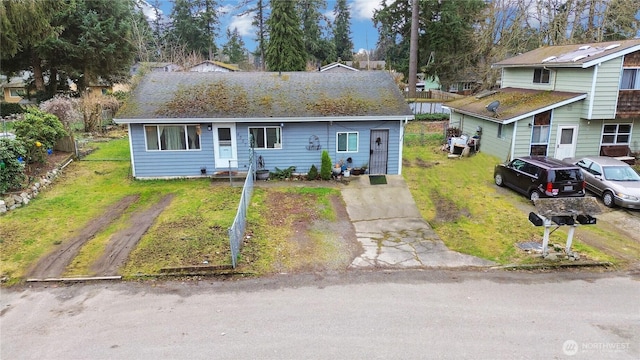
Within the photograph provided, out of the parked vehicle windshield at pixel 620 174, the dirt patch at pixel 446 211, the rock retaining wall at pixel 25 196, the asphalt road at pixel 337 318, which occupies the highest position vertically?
the parked vehicle windshield at pixel 620 174

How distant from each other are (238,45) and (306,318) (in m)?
75.6

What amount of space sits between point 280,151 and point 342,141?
2617mm

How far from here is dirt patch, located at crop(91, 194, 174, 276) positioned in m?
9.73

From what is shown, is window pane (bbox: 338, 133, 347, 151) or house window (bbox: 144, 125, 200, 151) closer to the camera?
house window (bbox: 144, 125, 200, 151)

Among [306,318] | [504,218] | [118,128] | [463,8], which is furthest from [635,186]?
[463,8]

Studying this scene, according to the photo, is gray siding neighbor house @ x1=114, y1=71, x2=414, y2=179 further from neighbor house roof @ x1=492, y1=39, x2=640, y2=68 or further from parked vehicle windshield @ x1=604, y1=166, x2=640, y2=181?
neighbor house roof @ x1=492, y1=39, x2=640, y2=68

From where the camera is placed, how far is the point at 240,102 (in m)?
17.2

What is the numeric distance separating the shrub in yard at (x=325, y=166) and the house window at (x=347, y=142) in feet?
2.50

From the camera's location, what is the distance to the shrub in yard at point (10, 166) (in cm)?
1355

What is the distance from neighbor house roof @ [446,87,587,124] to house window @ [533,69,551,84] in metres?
0.58

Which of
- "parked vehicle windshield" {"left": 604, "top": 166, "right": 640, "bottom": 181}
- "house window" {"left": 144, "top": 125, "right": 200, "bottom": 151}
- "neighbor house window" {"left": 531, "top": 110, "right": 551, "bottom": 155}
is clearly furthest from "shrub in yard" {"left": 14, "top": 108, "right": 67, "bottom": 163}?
"parked vehicle windshield" {"left": 604, "top": 166, "right": 640, "bottom": 181}

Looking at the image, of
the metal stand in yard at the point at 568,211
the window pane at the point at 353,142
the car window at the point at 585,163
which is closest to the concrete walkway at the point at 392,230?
the window pane at the point at 353,142

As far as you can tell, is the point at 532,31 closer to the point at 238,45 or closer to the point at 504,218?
the point at 504,218

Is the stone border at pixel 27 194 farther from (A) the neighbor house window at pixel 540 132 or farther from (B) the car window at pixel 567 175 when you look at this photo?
(A) the neighbor house window at pixel 540 132
